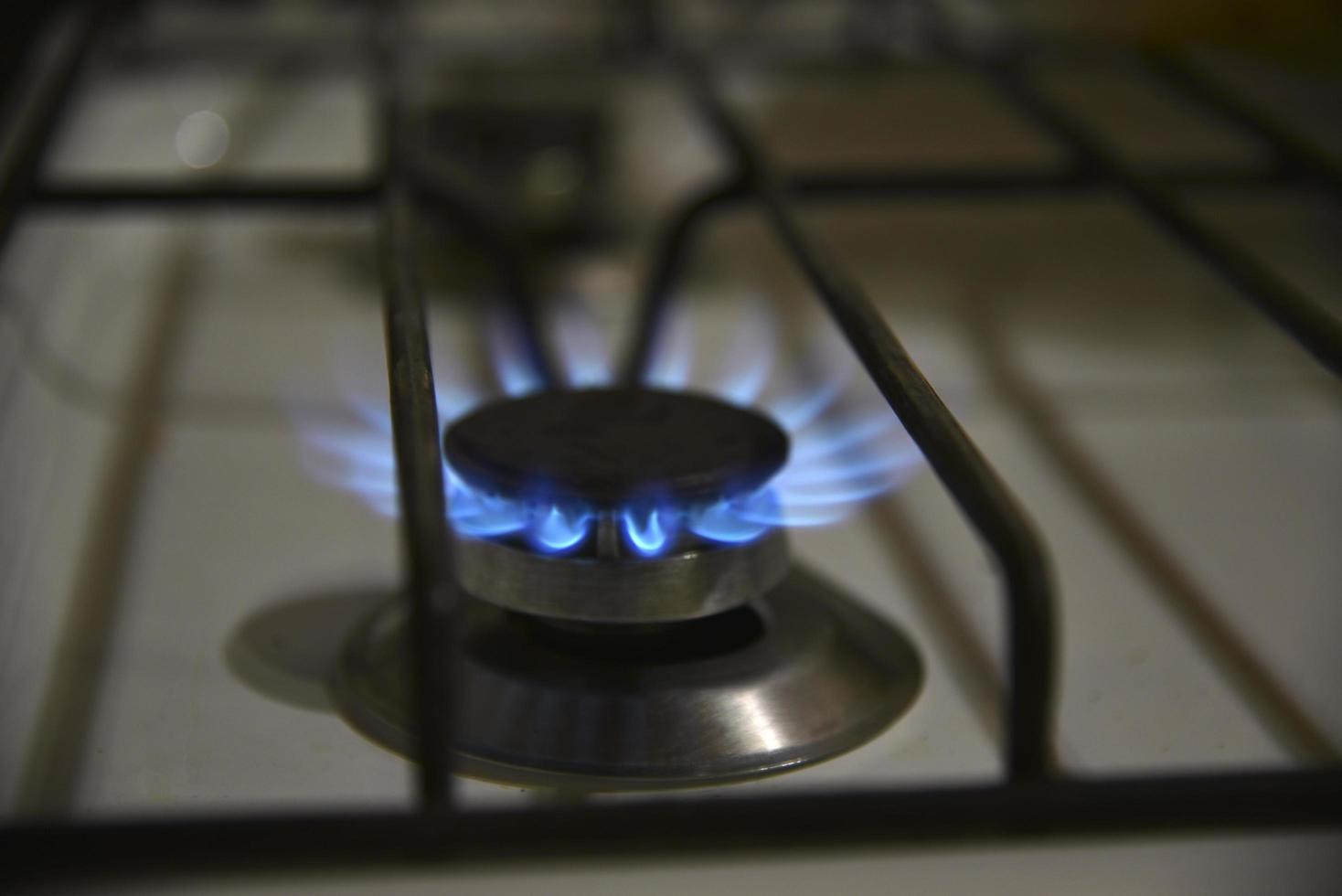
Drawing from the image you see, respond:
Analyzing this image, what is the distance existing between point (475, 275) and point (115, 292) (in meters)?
0.17

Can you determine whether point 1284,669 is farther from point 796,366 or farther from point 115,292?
point 115,292

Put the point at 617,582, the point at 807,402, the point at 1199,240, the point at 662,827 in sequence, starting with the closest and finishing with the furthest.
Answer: the point at 662,827 < the point at 617,582 < the point at 1199,240 < the point at 807,402

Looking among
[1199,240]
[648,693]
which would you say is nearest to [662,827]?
[648,693]

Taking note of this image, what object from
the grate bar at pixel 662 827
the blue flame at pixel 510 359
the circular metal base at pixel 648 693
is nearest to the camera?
the grate bar at pixel 662 827

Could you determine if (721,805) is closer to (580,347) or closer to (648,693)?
(648,693)

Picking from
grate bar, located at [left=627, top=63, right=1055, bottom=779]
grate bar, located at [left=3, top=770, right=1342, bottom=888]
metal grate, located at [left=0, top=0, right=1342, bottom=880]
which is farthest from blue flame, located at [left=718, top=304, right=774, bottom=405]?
grate bar, located at [left=3, top=770, right=1342, bottom=888]

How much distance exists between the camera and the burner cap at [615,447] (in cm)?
42

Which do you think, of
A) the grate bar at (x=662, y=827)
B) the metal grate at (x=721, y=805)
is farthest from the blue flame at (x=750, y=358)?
the grate bar at (x=662, y=827)

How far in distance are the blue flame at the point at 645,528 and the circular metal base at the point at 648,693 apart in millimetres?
31

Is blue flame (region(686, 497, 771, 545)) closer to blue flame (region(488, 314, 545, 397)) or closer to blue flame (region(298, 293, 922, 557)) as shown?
blue flame (region(298, 293, 922, 557))

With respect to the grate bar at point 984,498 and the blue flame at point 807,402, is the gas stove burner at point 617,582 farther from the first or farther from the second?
the blue flame at point 807,402

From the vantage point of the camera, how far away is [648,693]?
16.6 inches

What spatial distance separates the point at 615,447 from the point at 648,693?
76 millimetres

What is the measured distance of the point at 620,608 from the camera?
1.38ft
